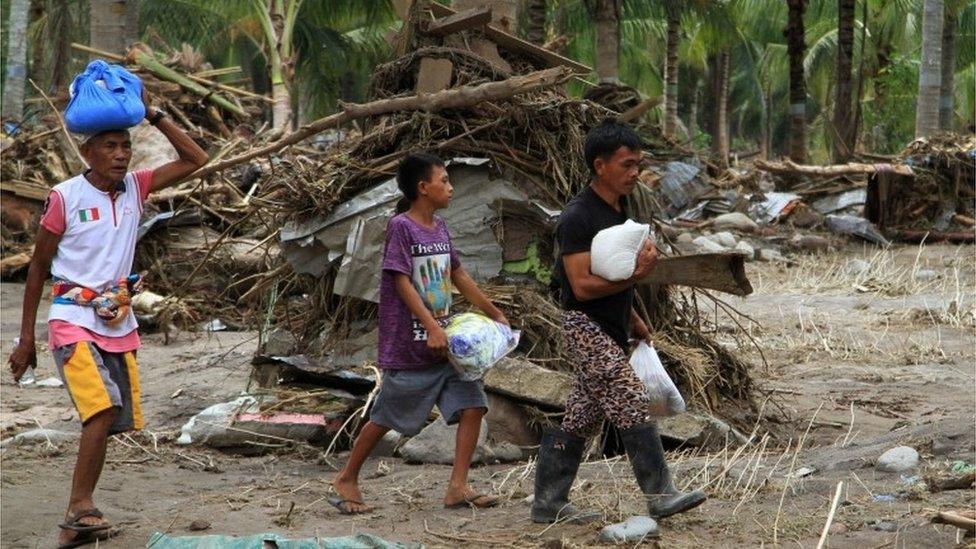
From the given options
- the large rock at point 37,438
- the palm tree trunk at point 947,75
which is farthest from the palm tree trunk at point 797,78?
the large rock at point 37,438

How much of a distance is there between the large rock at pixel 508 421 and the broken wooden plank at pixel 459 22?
2350 millimetres

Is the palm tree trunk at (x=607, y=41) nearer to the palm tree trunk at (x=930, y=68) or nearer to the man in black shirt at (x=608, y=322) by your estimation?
the palm tree trunk at (x=930, y=68)

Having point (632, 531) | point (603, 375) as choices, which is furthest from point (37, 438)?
point (632, 531)

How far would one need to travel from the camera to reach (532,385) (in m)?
6.83

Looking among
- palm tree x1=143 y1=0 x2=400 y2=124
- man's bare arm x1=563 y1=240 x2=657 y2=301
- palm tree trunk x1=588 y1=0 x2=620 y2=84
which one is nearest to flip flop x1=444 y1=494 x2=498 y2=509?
man's bare arm x1=563 y1=240 x2=657 y2=301

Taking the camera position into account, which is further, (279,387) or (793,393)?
(793,393)

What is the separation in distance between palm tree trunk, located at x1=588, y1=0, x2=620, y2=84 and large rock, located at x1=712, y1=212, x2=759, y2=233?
2.86m

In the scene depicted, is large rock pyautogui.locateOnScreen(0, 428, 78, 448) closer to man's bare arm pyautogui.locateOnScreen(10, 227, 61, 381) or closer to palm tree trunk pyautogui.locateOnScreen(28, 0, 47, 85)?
man's bare arm pyautogui.locateOnScreen(10, 227, 61, 381)

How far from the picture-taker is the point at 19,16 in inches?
802

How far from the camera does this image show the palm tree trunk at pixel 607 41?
19078 millimetres

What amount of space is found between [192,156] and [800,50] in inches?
762

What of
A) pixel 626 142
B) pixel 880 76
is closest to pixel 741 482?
pixel 626 142

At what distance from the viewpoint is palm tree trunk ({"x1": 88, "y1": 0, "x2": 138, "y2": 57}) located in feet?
51.1

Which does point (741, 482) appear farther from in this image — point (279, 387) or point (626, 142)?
point (279, 387)
